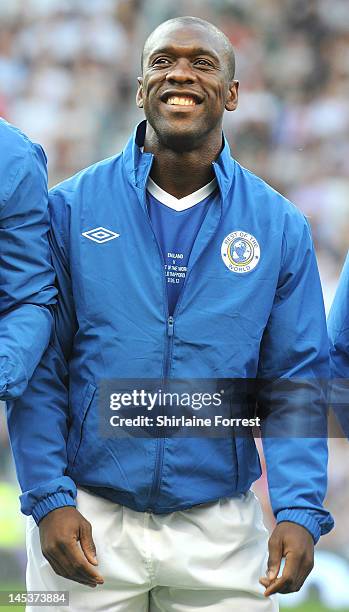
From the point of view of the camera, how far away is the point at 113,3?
293 inches

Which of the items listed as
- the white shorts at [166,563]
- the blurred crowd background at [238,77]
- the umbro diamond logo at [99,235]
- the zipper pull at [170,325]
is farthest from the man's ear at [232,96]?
the blurred crowd background at [238,77]

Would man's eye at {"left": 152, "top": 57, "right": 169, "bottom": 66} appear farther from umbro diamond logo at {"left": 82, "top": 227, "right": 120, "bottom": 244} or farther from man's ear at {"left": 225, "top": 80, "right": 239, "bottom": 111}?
umbro diamond logo at {"left": 82, "top": 227, "right": 120, "bottom": 244}

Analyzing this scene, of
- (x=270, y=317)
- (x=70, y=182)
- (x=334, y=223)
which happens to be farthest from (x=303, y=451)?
(x=334, y=223)

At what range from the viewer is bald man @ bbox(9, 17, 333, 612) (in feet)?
9.25

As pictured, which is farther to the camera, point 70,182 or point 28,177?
point 70,182

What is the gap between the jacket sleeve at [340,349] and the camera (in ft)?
10.4

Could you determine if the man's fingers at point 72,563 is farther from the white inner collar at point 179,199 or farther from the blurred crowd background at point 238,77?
the blurred crowd background at point 238,77

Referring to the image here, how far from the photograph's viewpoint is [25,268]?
2797 millimetres

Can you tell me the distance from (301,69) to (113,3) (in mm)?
1203

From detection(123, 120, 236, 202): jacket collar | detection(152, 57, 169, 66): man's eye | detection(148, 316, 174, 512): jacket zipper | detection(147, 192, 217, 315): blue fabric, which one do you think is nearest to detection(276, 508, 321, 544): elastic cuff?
detection(148, 316, 174, 512): jacket zipper

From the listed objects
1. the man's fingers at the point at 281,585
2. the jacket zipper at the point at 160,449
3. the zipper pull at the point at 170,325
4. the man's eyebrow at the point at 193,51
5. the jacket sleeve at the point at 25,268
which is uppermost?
the man's eyebrow at the point at 193,51

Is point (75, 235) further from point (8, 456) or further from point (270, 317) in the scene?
point (8, 456)

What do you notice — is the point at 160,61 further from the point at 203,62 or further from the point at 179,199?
the point at 179,199

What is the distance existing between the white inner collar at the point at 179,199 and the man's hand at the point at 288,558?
2.63 ft
